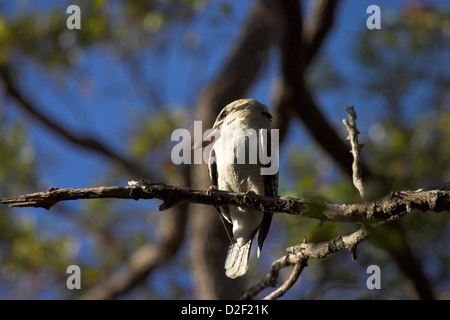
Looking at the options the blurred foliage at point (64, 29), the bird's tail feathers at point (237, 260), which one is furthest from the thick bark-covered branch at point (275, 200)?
the blurred foliage at point (64, 29)

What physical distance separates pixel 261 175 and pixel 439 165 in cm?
351

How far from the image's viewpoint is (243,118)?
14.3 ft

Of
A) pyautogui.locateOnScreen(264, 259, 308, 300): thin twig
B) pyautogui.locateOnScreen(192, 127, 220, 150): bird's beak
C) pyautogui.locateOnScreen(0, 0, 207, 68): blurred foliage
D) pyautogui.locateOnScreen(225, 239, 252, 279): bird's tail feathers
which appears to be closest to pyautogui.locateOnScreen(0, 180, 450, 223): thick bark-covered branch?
pyautogui.locateOnScreen(264, 259, 308, 300): thin twig

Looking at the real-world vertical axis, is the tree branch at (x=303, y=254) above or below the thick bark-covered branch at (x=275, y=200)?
below

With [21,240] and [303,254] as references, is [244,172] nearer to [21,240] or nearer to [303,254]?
[303,254]

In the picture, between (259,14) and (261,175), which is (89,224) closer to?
(259,14)

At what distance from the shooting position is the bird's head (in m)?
4.33

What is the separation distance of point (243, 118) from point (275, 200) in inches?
70.4

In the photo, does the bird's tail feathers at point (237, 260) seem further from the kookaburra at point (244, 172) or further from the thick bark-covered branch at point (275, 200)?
the thick bark-covered branch at point (275, 200)

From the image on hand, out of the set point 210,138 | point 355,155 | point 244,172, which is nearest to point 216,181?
point 210,138

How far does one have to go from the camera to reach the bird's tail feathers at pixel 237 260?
3.97m

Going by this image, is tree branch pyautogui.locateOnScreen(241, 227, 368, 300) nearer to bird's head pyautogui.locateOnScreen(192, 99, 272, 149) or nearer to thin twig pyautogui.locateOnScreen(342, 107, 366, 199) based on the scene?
thin twig pyautogui.locateOnScreen(342, 107, 366, 199)

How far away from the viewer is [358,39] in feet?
27.0

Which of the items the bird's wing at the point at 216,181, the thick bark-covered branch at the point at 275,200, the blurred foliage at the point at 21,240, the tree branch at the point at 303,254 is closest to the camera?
the thick bark-covered branch at the point at 275,200
